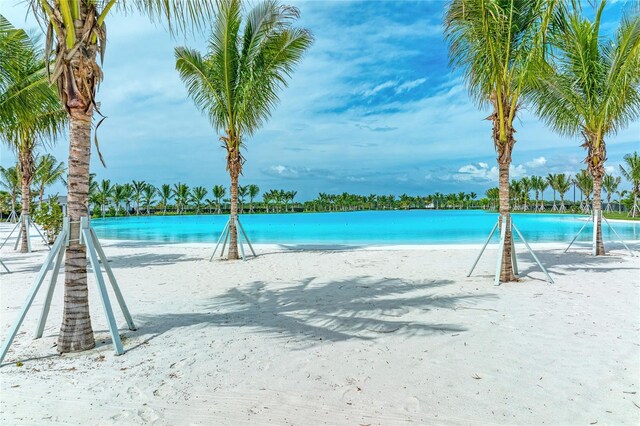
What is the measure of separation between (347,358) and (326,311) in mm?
1876

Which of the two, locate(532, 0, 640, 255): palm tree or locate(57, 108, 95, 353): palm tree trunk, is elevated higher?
locate(532, 0, 640, 255): palm tree

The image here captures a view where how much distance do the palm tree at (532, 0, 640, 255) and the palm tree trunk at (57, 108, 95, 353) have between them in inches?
389

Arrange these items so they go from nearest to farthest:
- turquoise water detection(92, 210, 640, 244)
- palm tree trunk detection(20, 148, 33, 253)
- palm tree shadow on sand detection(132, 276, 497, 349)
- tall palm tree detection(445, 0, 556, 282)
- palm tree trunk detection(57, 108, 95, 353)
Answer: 1. palm tree trunk detection(57, 108, 95, 353)
2. palm tree shadow on sand detection(132, 276, 497, 349)
3. tall palm tree detection(445, 0, 556, 282)
4. palm tree trunk detection(20, 148, 33, 253)
5. turquoise water detection(92, 210, 640, 244)

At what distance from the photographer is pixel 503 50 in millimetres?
7648

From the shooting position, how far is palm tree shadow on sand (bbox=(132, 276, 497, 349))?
16.1ft

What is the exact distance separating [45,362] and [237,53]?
972 cm

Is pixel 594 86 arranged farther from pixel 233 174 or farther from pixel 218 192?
pixel 218 192

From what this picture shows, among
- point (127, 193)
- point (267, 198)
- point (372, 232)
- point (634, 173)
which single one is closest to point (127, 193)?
point (127, 193)

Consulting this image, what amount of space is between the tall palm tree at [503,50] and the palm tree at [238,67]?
5155 millimetres

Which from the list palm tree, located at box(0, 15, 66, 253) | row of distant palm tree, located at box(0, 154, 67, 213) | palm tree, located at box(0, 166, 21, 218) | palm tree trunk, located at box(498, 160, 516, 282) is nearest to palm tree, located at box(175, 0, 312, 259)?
palm tree, located at box(0, 15, 66, 253)

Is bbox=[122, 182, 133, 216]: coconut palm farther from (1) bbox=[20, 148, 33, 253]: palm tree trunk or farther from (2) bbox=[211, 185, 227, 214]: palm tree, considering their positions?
(1) bbox=[20, 148, 33, 253]: palm tree trunk

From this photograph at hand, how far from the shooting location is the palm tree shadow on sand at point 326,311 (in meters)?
4.91

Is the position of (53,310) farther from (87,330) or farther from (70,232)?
(70,232)

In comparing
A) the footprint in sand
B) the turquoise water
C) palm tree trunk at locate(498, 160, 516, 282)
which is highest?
palm tree trunk at locate(498, 160, 516, 282)
